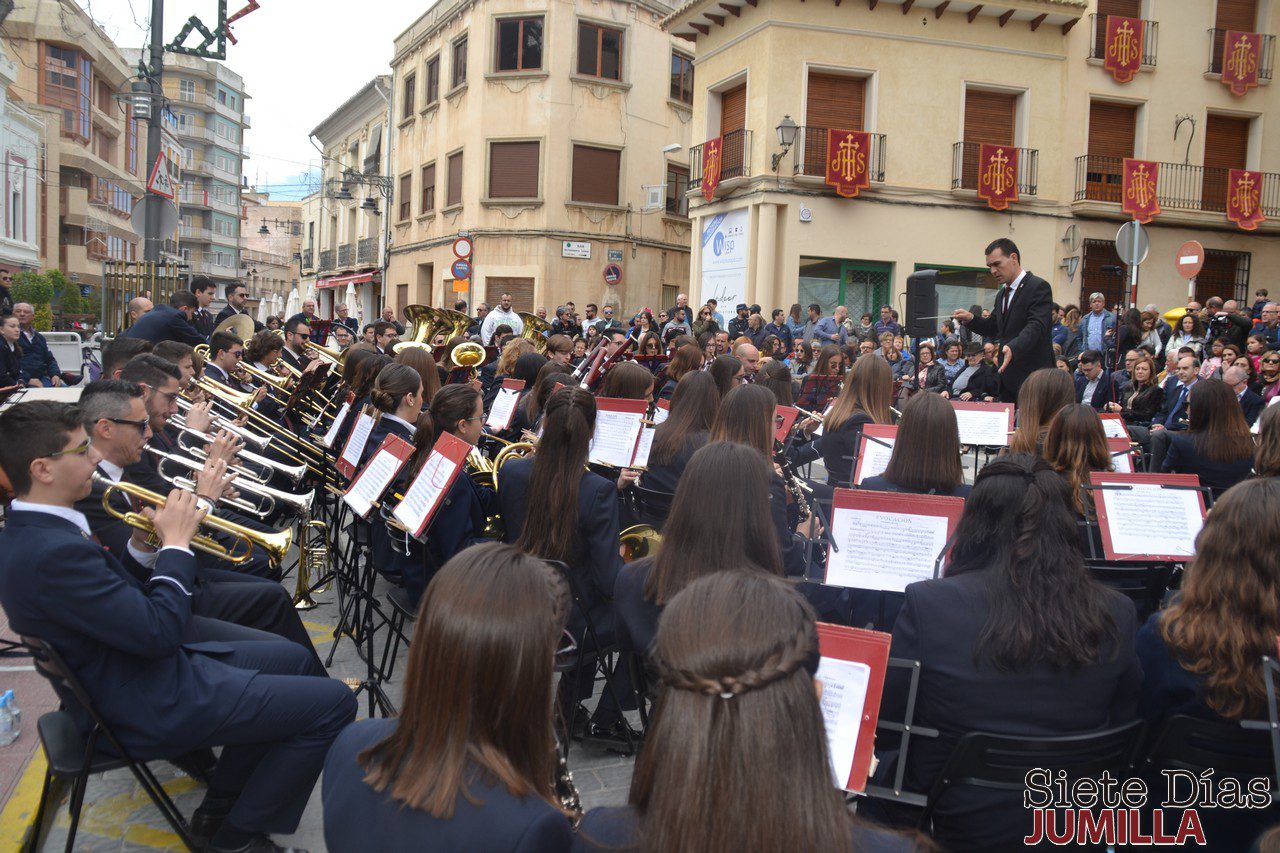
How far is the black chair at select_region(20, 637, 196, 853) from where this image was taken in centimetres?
265

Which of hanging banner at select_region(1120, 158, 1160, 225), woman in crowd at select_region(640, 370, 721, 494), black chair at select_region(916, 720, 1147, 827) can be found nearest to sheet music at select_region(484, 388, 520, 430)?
woman in crowd at select_region(640, 370, 721, 494)

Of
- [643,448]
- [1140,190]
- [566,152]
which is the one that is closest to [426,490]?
[643,448]

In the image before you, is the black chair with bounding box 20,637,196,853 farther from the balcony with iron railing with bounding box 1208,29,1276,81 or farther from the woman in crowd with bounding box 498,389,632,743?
the balcony with iron railing with bounding box 1208,29,1276,81

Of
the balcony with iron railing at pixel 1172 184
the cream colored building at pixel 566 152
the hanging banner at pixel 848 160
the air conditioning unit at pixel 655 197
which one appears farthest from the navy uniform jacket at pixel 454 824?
the air conditioning unit at pixel 655 197

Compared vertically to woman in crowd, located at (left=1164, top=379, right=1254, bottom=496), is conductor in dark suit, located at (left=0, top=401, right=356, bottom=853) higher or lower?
lower

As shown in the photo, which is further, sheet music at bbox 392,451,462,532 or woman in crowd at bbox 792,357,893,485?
woman in crowd at bbox 792,357,893,485

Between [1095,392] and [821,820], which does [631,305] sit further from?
[821,820]

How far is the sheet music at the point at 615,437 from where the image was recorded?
209 inches

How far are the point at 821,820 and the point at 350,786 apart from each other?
3.09 feet

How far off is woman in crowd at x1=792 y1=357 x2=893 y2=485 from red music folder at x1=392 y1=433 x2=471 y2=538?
10.6ft

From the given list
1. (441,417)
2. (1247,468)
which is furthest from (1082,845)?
(1247,468)

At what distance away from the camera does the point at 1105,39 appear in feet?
65.5

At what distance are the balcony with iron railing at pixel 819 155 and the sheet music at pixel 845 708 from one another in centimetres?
1793

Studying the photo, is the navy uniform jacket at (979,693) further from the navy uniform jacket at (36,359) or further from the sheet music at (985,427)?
the navy uniform jacket at (36,359)
